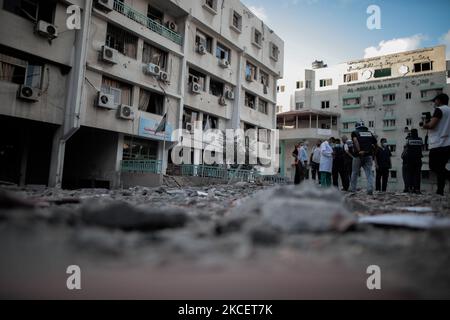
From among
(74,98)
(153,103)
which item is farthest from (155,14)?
(74,98)

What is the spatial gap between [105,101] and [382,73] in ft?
101

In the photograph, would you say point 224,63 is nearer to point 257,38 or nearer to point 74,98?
point 257,38

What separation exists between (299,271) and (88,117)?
12230 mm

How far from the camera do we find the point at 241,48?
64.6 ft

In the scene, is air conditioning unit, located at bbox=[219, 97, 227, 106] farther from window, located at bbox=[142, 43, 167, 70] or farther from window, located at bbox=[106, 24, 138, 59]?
window, located at bbox=[106, 24, 138, 59]

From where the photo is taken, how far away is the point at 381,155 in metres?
8.18

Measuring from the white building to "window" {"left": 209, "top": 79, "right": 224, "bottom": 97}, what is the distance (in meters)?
13.0

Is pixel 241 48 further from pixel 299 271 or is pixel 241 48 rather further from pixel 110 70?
pixel 299 271

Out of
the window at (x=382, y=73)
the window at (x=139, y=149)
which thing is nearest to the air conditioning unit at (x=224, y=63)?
the window at (x=139, y=149)

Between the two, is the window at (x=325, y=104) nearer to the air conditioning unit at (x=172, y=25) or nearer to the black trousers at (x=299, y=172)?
the air conditioning unit at (x=172, y=25)

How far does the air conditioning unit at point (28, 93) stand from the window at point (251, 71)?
14290 millimetres

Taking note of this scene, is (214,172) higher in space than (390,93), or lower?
lower

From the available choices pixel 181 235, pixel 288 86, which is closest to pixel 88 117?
pixel 181 235

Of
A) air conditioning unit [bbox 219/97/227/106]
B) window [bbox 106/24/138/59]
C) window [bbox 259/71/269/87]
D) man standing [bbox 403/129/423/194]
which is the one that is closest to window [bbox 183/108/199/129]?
air conditioning unit [bbox 219/97/227/106]
